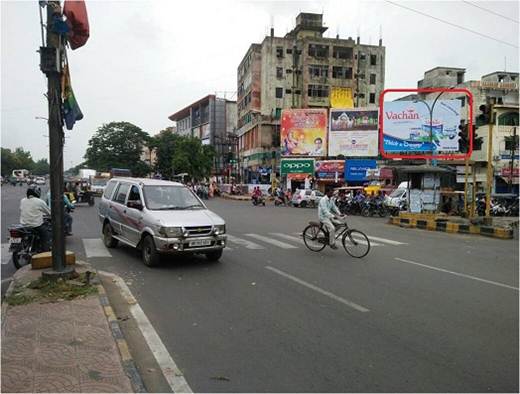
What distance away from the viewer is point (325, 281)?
796cm

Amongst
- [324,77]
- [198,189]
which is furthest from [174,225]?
Answer: [324,77]

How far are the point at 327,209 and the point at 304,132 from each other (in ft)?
127

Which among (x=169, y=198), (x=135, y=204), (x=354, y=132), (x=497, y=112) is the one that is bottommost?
(x=135, y=204)

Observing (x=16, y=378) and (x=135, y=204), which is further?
(x=135, y=204)

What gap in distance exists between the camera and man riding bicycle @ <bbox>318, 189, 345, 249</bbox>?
11211 millimetres

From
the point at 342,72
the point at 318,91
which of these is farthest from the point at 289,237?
the point at 342,72

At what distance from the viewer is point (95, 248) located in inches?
454

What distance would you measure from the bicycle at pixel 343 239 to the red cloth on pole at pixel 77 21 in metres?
6.72

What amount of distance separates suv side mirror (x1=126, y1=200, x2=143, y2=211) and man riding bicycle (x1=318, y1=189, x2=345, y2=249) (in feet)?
14.4

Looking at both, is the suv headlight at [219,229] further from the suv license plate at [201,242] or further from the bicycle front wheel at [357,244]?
the bicycle front wheel at [357,244]

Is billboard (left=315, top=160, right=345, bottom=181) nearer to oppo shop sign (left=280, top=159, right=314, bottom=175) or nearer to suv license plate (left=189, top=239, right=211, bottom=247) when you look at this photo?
oppo shop sign (left=280, top=159, right=314, bottom=175)

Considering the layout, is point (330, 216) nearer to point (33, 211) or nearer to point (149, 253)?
point (149, 253)

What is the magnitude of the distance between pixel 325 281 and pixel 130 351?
4.09 meters

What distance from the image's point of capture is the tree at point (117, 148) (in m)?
78.1
